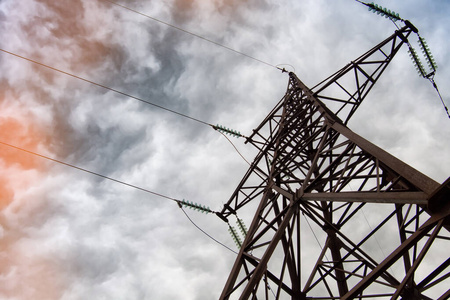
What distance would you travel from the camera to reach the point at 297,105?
11.3 meters

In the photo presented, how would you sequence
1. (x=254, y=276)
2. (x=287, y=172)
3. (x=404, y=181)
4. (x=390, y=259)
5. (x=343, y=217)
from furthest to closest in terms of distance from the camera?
(x=287, y=172) → (x=343, y=217) → (x=254, y=276) → (x=404, y=181) → (x=390, y=259)

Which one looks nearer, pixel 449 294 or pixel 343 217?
pixel 449 294

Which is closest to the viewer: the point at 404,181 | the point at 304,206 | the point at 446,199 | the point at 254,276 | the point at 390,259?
the point at 446,199

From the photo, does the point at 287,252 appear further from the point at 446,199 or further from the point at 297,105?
the point at 297,105

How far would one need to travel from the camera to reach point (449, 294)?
367 centimetres

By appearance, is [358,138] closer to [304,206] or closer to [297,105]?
[304,206]

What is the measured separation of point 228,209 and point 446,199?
25.1 feet

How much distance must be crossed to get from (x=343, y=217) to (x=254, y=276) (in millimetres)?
2950

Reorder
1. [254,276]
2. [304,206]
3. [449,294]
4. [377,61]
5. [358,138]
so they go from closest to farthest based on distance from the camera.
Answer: [449,294], [254,276], [358,138], [304,206], [377,61]

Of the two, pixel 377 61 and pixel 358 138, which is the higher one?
pixel 377 61

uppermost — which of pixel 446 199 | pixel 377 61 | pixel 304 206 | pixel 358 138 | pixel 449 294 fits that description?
pixel 377 61

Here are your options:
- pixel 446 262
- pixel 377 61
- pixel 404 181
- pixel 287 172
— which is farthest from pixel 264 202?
pixel 377 61

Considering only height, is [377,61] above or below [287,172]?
above

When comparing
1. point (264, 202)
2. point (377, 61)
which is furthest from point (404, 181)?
point (377, 61)
